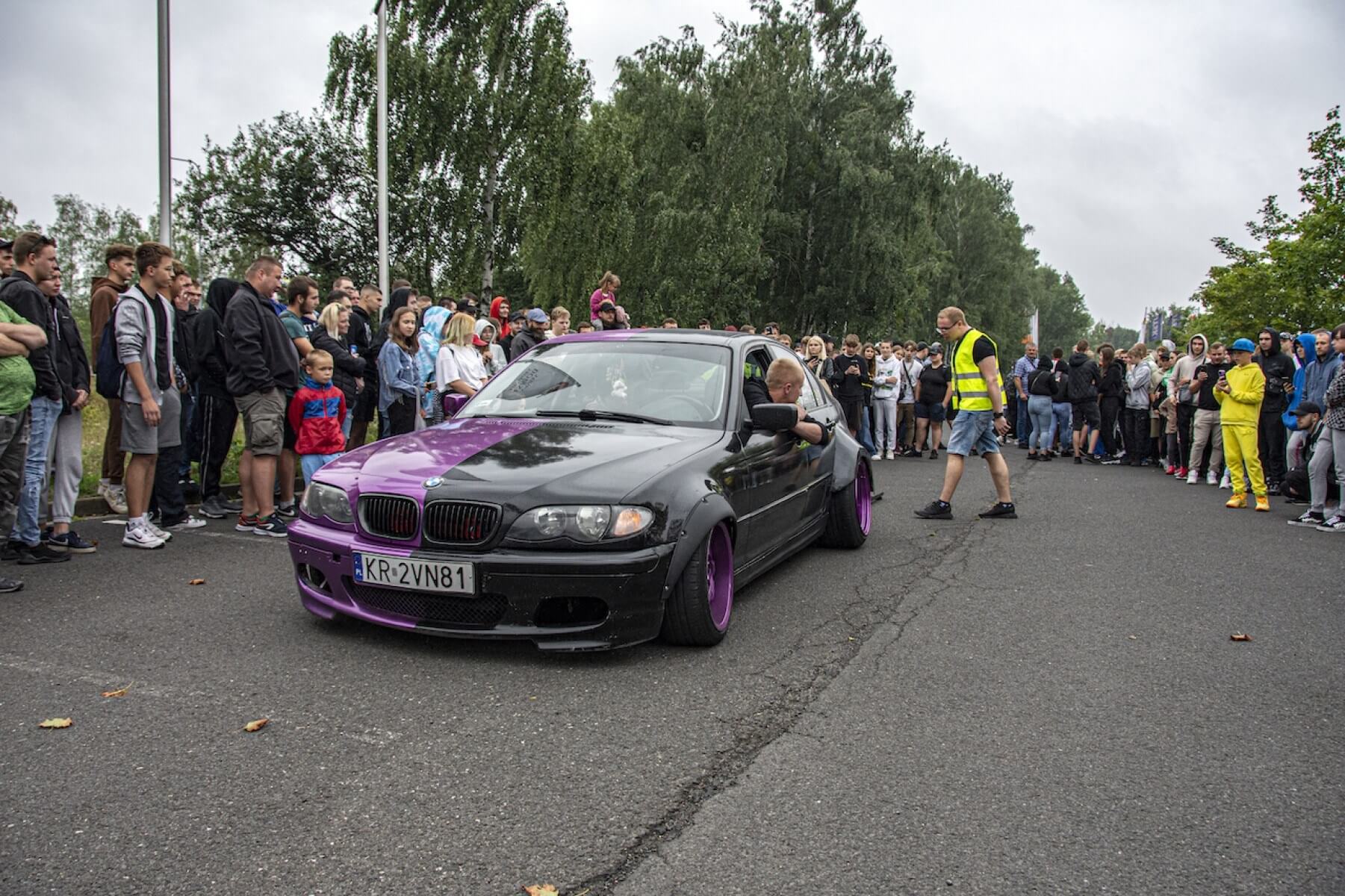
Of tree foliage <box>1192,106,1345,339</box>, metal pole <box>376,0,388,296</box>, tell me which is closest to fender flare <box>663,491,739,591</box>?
metal pole <box>376,0,388,296</box>

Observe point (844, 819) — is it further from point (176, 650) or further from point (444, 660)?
point (176, 650)

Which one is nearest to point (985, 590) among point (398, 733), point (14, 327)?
point (398, 733)

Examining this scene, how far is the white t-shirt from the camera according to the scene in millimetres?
8320

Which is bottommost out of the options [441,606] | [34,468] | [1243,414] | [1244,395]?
[441,606]

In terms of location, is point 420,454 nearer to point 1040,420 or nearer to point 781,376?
point 781,376

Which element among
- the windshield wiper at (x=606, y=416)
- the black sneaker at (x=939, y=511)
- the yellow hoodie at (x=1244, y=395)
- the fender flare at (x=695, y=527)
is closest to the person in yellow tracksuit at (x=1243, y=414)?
the yellow hoodie at (x=1244, y=395)

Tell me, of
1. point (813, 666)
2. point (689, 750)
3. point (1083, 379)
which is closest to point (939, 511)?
point (813, 666)

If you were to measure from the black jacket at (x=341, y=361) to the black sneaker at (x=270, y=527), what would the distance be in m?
1.36

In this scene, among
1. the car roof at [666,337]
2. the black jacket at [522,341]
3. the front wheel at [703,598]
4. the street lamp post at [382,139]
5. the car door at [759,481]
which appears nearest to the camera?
the front wheel at [703,598]

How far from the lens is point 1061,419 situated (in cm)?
Result: 1752

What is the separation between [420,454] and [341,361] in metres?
4.17

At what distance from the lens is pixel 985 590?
20.2 feet

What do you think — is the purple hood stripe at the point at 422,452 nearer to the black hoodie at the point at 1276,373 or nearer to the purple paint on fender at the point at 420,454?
the purple paint on fender at the point at 420,454

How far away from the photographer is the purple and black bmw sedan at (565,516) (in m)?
4.16
